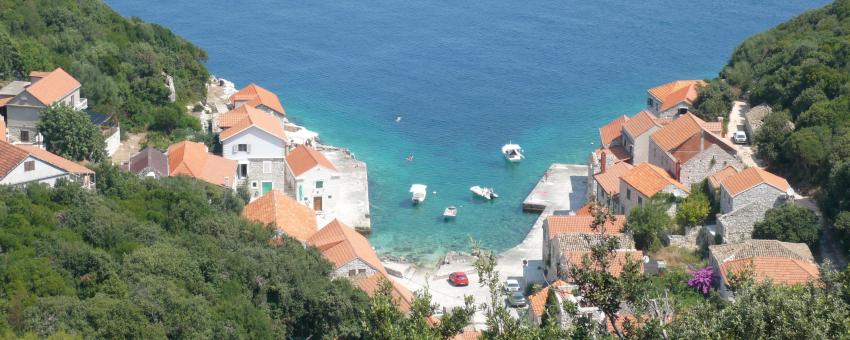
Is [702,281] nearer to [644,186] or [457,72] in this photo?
[644,186]

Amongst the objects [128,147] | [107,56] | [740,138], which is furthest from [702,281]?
[107,56]

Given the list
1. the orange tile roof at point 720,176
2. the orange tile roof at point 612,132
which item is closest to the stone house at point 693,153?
the orange tile roof at point 720,176

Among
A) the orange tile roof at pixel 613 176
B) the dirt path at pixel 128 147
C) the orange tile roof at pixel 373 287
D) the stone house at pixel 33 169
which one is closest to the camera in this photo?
the orange tile roof at pixel 373 287

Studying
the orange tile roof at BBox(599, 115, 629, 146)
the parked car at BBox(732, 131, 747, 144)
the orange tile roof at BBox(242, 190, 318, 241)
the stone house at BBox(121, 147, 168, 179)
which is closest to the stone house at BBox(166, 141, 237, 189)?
the stone house at BBox(121, 147, 168, 179)

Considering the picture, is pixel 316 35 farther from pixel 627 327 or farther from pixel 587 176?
pixel 627 327

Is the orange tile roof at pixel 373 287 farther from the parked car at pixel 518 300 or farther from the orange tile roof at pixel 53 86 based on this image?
the orange tile roof at pixel 53 86

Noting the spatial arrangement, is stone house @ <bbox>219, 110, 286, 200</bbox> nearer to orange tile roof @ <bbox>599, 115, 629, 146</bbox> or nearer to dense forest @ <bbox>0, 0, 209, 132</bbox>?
dense forest @ <bbox>0, 0, 209, 132</bbox>
